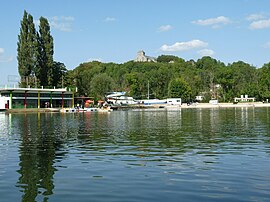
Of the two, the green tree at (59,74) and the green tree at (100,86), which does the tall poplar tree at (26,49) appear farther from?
the green tree at (100,86)

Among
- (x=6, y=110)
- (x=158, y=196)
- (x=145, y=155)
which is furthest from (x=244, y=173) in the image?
(x=6, y=110)

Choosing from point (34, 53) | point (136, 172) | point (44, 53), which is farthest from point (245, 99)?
point (136, 172)

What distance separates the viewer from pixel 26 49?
90.2m

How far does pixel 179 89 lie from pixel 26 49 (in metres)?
69.9

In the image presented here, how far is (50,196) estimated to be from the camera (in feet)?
37.8

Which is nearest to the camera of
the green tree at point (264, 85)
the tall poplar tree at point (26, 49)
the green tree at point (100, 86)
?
the tall poplar tree at point (26, 49)

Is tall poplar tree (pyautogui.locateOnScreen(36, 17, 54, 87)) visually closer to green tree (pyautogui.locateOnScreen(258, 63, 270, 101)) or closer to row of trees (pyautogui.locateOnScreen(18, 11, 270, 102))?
row of trees (pyautogui.locateOnScreen(18, 11, 270, 102))

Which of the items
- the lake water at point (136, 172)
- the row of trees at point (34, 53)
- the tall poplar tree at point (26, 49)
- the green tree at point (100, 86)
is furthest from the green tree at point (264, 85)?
the lake water at point (136, 172)

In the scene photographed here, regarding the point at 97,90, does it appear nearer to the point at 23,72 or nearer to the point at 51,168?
the point at 23,72

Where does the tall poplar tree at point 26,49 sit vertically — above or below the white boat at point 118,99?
above

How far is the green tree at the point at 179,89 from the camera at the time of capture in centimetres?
14538

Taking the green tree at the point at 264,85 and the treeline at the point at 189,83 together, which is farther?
the green tree at the point at 264,85

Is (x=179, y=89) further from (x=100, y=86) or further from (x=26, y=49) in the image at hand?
(x=26, y=49)

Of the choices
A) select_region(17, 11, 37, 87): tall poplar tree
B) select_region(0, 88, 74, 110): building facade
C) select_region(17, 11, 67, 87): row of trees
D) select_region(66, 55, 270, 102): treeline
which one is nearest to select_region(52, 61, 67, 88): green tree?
select_region(0, 88, 74, 110): building facade
